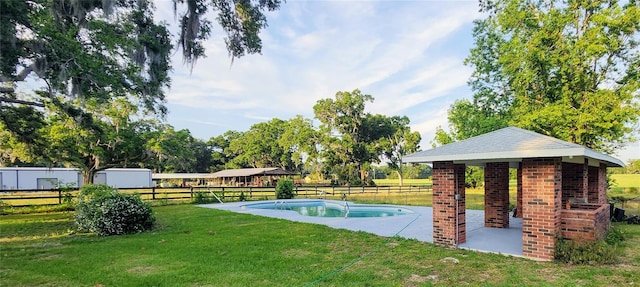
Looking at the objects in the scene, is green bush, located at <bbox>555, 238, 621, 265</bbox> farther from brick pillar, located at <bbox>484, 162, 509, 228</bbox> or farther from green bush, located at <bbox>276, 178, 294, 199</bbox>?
green bush, located at <bbox>276, 178, 294, 199</bbox>

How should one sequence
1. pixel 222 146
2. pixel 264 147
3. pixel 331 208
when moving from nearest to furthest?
pixel 331 208 → pixel 264 147 → pixel 222 146

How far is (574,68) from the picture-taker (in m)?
16.0

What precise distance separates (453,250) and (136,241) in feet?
22.2

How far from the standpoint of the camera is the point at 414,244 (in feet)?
23.1

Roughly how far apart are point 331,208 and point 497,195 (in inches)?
407

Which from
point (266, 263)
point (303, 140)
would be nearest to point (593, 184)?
point (266, 263)

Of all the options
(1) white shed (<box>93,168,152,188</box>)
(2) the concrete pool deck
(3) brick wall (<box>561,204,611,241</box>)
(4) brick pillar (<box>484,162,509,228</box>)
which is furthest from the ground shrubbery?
(1) white shed (<box>93,168,152,188</box>)

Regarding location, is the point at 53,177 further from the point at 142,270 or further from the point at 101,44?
the point at 142,270

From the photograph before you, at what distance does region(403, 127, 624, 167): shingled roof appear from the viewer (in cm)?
548

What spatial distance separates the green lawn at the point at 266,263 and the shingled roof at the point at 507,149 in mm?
1775

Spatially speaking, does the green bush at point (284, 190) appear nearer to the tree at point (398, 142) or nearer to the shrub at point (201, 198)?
the shrub at point (201, 198)

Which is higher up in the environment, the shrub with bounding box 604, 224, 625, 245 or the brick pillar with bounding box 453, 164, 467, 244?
the brick pillar with bounding box 453, 164, 467, 244

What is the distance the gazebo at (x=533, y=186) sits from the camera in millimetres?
5770

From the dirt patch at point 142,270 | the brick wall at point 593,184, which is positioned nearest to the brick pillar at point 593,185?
the brick wall at point 593,184
